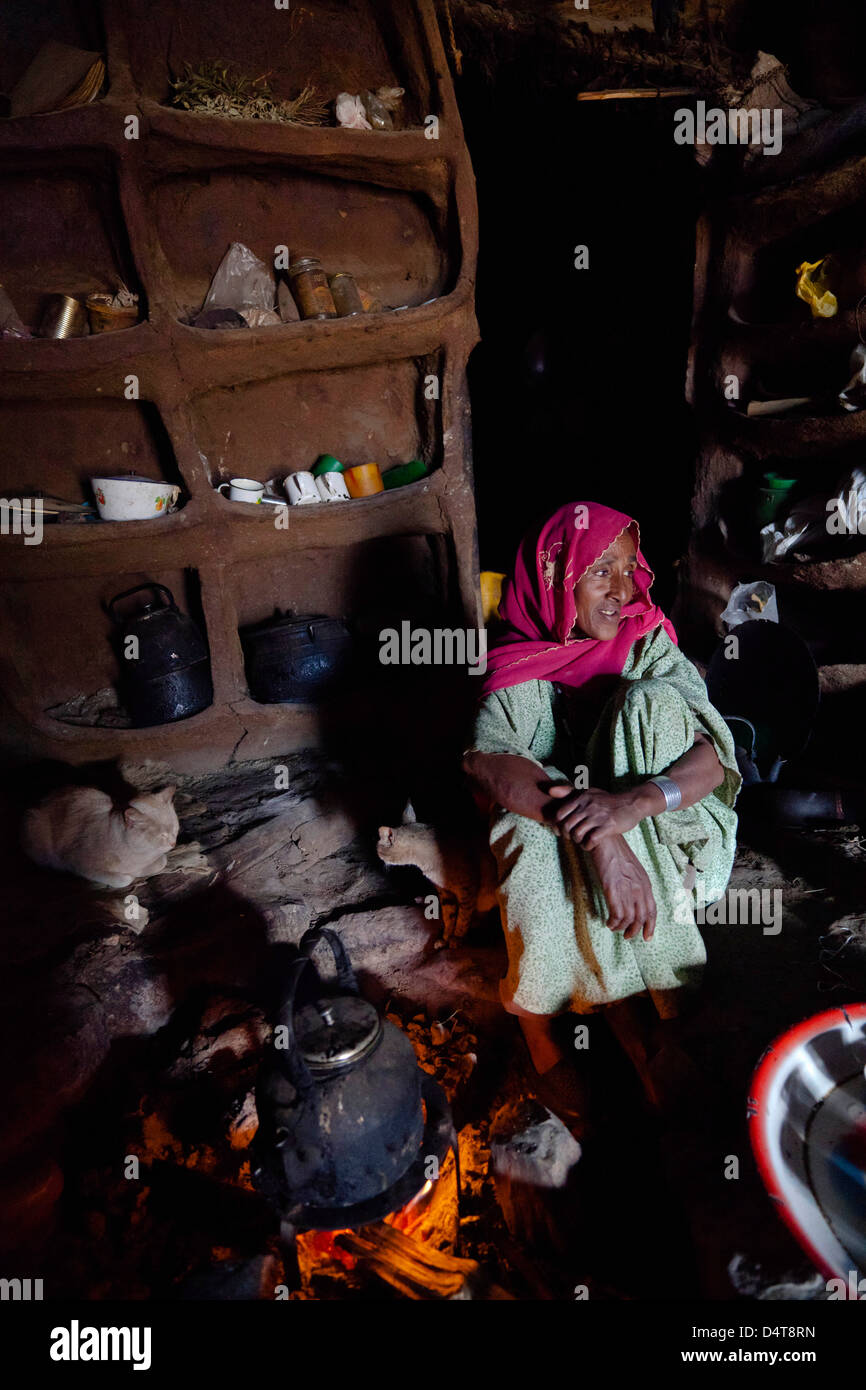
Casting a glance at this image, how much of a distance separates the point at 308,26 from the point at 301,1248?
16.5ft

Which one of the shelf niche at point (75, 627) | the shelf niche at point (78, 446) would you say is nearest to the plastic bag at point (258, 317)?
the shelf niche at point (78, 446)

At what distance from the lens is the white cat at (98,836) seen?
113 inches

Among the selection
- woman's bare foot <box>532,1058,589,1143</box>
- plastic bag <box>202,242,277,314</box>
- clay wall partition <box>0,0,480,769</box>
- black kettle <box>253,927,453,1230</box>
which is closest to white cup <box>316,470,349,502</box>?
clay wall partition <box>0,0,480,769</box>

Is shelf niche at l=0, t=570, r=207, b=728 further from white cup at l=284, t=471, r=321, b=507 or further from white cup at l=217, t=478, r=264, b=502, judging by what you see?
white cup at l=284, t=471, r=321, b=507

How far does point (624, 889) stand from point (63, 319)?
3505 mm

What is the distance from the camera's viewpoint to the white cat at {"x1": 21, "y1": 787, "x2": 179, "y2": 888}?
2.88m

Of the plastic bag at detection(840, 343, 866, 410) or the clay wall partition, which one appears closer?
the plastic bag at detection(840, 343, 866, 410)

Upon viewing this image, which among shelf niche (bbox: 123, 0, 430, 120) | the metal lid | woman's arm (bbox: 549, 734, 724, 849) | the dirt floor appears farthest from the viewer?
shelf niche (bbox: 123, 0, 430, 120)

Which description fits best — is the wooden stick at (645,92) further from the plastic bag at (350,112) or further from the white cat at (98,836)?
the white cat at (98,836)

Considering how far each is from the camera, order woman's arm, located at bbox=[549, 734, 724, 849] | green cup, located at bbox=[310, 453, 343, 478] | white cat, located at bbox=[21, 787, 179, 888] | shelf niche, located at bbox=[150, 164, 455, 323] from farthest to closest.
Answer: green cup, located at bbox=[310, 453, 343, 478]
shelf niche, located at bbox=[150, 164, 455, 323]
white cat, located at bbox=[21, 787, 179, 888]
woman's arm, located at bbox=[549, 734, 724, 849]

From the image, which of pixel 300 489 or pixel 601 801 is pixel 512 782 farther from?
pixel 300 489

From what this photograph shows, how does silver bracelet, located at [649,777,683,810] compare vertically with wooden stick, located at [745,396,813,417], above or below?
below

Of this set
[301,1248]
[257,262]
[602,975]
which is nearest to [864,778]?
[602,975]

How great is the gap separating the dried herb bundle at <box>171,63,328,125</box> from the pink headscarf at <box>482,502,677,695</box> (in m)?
2.53
